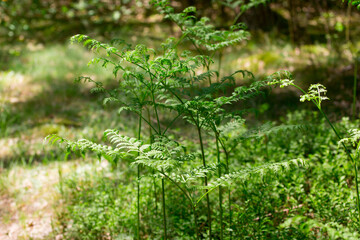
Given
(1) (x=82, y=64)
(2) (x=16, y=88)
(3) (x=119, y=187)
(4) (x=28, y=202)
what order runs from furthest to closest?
1. (1) (x=82, y=64)
2. (2) (x=16, y=88)
3. (4) (x=28, y=202)
4. (3) (x=119, y=187)

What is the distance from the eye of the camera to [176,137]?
4.98 m

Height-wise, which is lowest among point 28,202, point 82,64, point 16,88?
point 28,202

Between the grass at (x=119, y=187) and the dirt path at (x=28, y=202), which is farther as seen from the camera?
the dirt path at (x=28, y=202)

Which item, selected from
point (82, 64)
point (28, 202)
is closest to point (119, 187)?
point (28, 202)

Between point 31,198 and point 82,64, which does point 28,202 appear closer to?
point 31,198

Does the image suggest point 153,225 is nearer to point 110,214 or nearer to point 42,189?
point 110,214

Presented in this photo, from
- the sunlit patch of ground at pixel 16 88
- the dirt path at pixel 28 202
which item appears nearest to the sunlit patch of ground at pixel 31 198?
the dirt path at pixel 28 202

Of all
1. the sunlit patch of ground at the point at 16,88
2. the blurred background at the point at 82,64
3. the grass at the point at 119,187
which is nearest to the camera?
the grass at the point at 119,187

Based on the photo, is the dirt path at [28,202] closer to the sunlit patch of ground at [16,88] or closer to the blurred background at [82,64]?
the blurred background at [82,64]

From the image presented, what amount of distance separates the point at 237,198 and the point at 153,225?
100cm

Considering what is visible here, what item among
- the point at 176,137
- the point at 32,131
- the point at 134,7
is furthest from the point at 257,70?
the point at 134,7

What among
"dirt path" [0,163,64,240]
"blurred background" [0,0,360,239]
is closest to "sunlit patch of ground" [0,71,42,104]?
"blurred background" [0,0,360,239]

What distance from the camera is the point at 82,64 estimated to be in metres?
8.42

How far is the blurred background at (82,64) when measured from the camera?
177 inches
